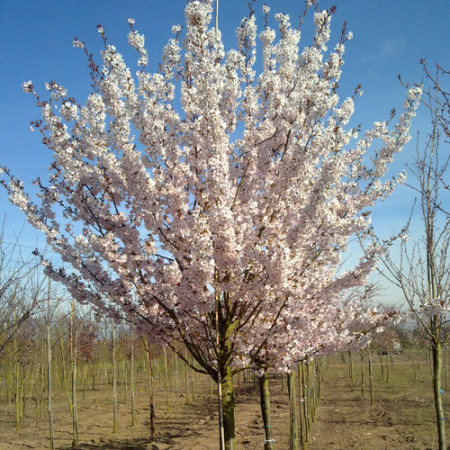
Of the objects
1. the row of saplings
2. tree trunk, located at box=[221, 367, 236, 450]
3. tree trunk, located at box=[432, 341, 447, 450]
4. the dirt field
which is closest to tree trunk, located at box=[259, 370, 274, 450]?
the row of saplings

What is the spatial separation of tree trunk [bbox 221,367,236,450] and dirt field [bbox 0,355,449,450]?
6667mm

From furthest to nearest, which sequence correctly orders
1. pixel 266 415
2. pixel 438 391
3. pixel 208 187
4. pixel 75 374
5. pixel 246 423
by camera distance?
pixel 246 423
pixel 75 374
pixel 266 415
pixel 438 391
pixel 208 187

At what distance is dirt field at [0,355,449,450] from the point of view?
11.2m

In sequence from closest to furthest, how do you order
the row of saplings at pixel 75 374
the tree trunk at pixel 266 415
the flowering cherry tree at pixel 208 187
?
the flowering cherry tree at pixel 208 187
the tree trunk at pixel 266 415
the row of saplings at pixel 75 374

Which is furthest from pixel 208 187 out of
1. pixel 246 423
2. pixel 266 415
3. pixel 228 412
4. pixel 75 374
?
pixel 246 423

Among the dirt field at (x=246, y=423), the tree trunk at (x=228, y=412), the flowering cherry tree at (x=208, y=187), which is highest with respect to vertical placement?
the flowering cherry tree at (x=208, y=187)

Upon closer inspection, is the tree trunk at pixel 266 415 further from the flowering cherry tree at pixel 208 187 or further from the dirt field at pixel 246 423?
the dirt field at pixel 246 423

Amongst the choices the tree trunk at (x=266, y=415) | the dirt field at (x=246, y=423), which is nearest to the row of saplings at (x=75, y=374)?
the tree trunk at (x=266, y=415)

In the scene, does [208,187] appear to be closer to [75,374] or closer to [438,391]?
[438,391]

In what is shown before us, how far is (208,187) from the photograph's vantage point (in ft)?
13.8

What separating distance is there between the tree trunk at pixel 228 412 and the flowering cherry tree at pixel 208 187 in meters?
0.02

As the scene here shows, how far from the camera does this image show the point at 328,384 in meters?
24.0

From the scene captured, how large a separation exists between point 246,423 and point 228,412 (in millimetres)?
9851

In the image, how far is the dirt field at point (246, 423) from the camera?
11.2 metres
